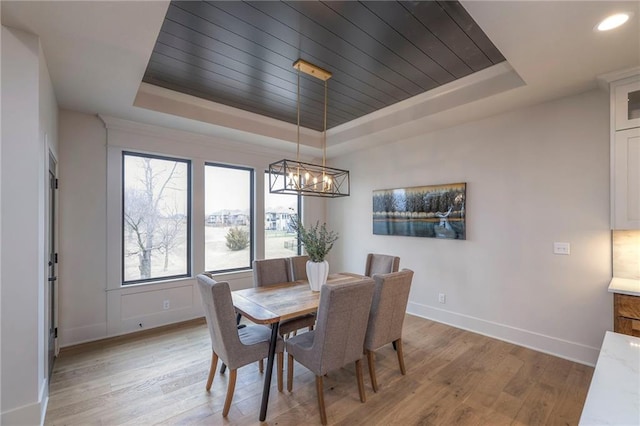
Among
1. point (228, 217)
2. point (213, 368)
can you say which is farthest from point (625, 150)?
point (228, 217)

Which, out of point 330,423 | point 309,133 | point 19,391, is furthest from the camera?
point 309,133

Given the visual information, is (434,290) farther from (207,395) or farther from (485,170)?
(207,395)

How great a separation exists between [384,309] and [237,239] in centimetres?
283

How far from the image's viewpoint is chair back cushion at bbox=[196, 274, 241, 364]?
192 cm

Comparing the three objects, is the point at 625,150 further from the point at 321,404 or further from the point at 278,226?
the point at 278,226

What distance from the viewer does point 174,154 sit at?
12.4 ft

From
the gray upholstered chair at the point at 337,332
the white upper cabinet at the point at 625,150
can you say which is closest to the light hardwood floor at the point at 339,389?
the gray upholstered chair at the point at 337,332

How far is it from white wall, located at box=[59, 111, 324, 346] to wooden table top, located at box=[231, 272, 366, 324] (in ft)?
5.59

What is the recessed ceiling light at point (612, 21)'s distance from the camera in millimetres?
1693

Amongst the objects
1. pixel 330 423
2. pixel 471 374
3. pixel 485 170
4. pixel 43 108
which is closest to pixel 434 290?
pixel 471 374

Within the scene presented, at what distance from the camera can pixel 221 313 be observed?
1.94m

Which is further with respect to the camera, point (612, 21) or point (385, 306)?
point (385, 306)

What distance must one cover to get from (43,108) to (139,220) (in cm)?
175

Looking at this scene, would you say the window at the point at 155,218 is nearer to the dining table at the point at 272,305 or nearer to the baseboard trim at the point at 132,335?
the baseboard trim at the point at 132,335
